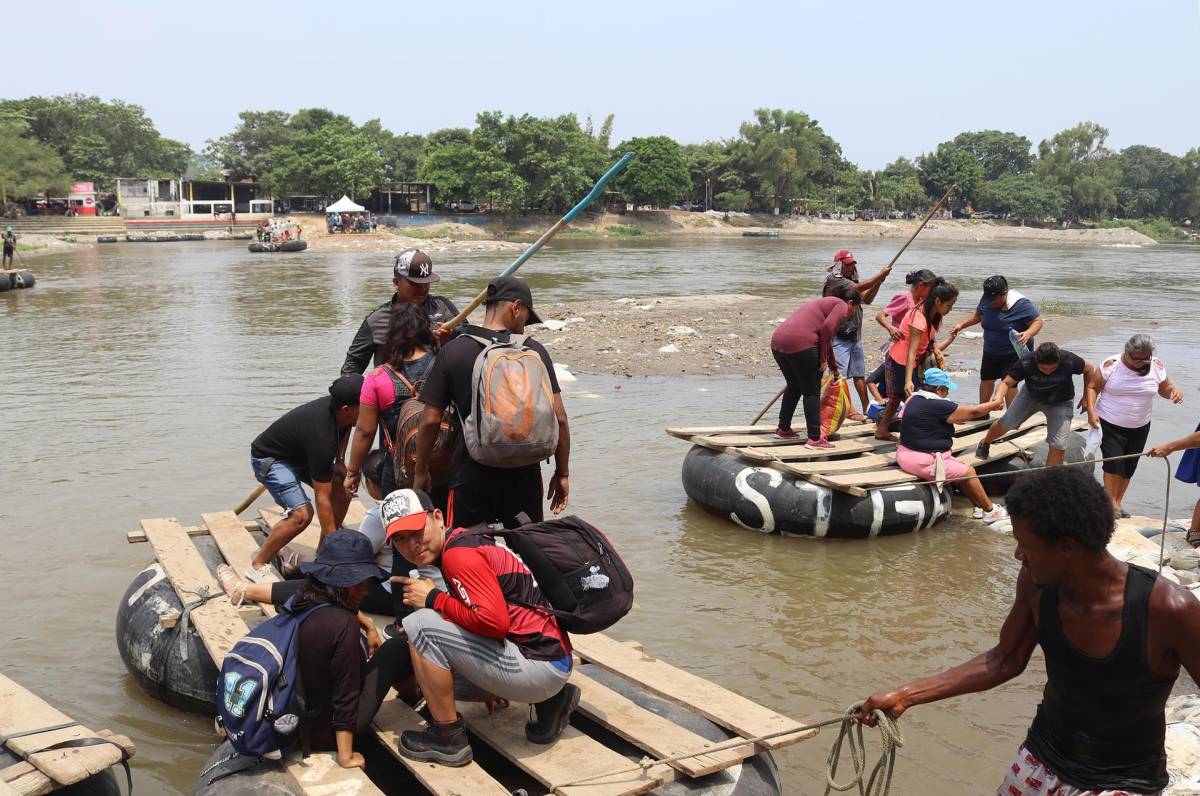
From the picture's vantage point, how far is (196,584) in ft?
17.9

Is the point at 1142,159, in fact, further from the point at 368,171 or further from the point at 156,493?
the point at 156,493

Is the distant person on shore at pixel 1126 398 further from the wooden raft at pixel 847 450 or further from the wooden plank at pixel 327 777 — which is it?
the wooden plank at pixel 327 777

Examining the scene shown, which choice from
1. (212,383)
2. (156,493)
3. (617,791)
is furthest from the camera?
(212,383)

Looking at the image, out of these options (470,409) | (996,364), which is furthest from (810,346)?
(470,409)

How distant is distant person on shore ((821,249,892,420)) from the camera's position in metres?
9.28

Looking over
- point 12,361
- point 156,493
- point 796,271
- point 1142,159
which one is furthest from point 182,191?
point 1142,159

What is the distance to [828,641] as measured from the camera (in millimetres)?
6172

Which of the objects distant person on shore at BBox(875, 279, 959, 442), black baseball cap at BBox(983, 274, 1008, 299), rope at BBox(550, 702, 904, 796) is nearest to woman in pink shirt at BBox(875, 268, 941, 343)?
distant person on shore at BBox(875, 279, 959, 442)

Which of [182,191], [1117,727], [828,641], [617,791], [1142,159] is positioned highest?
[1142,159]

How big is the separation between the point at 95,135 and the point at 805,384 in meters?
87.2

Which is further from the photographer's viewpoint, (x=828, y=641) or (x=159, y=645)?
(x=828, y=641)

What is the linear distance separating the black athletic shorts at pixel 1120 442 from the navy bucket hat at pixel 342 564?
248 inches

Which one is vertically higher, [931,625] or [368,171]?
[368,171]

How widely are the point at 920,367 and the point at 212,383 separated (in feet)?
33.9
